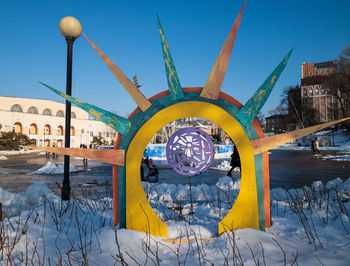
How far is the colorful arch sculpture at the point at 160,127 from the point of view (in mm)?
3482

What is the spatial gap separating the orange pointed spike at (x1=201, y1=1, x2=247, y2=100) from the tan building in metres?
51.3

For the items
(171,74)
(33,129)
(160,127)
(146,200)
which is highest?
(33,129)

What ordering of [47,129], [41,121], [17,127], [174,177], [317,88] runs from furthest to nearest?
[317,88]
[47,129]
[41,121]
[17,127]
[174,177]

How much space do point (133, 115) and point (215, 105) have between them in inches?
44.7

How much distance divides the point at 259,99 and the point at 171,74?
117 cm

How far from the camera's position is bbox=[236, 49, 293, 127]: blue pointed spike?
10.9ft

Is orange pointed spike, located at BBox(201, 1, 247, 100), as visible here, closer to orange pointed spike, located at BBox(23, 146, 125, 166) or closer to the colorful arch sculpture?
the colorful arch sculpture

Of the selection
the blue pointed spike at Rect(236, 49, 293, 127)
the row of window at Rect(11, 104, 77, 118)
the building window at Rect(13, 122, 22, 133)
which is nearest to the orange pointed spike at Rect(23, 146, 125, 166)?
the blue pointed spike at Rect(236, 49, 293, 127)

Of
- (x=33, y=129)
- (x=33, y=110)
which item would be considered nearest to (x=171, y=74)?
(x=33, y=129)

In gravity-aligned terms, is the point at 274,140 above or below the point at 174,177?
above

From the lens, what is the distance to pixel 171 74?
3412 millimetres

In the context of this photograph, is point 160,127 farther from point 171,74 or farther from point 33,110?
point 33,110

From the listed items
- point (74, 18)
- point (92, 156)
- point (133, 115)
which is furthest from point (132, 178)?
point (74, 18)

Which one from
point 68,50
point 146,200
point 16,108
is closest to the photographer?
point 146,200
